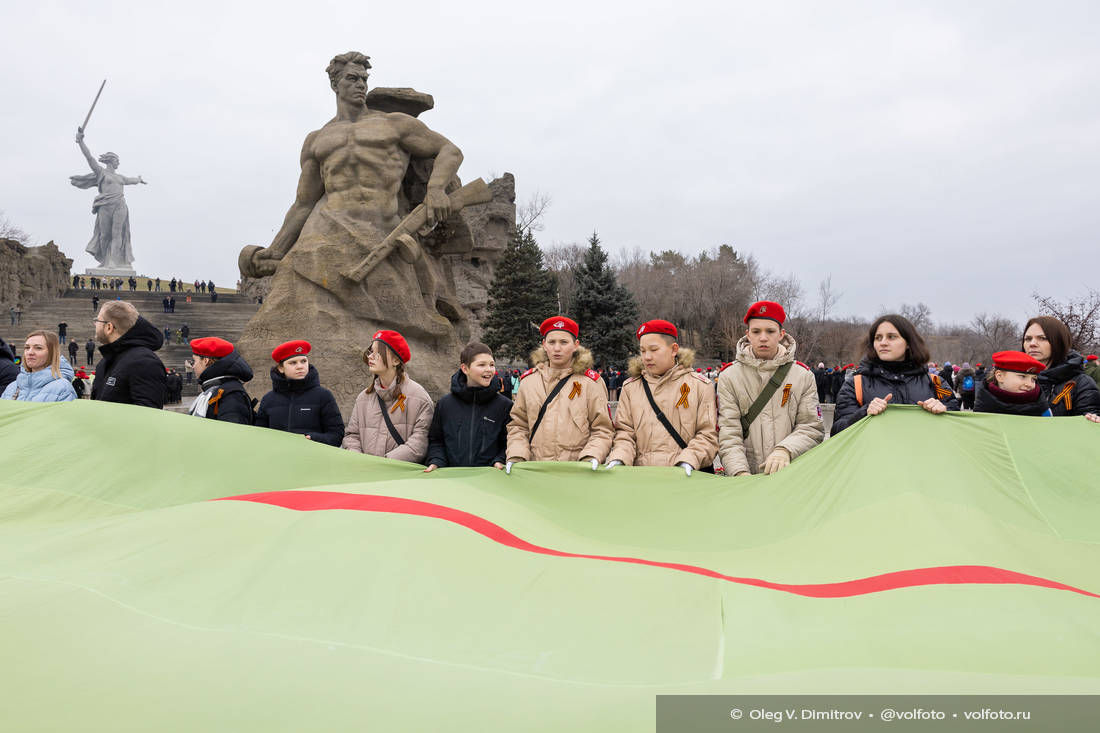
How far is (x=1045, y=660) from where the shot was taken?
6.13 feet

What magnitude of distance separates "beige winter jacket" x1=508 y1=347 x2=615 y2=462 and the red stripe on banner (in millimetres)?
1477

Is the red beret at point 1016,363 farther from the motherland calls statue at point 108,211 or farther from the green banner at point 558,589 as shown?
the motherland calls statue at point 108,211

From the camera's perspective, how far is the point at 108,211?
172 ft

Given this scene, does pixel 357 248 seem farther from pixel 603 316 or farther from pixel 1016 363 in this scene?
pixel 603 316

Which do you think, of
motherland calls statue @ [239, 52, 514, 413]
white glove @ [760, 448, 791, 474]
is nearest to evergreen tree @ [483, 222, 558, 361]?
motherland calls statue @ [239, 52, 514, 413]

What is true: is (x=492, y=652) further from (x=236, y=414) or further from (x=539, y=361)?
(x=236, y=414)

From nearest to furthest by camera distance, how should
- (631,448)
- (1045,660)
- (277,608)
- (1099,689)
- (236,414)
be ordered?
(1099,689) → (1045,660) → (277,608) → (631,448) → (236,414)

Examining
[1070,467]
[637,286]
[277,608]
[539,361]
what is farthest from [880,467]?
[637,286]

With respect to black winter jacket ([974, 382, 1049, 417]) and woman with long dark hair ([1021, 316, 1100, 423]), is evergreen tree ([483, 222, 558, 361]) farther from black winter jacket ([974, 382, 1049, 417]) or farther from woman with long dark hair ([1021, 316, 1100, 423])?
black winter jacket ([974, 382, 1049, 417])

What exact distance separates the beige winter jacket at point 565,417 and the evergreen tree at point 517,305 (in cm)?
2840

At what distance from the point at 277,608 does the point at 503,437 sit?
267cm

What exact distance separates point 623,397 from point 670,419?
37 centimetres

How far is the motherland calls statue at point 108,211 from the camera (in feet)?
171

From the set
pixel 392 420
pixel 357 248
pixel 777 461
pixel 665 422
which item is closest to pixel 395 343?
pixel 392 420
